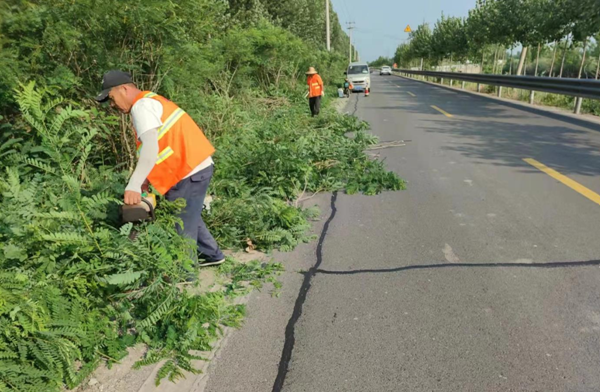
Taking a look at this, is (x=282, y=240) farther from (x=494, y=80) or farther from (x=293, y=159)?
(x=494, y=80)

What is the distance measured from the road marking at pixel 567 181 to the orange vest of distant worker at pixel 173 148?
4.90m

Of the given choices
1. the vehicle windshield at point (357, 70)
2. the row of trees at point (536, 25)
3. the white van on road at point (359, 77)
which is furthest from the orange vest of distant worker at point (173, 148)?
the vehicle windshield at point (357, 70)

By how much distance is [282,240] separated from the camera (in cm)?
466

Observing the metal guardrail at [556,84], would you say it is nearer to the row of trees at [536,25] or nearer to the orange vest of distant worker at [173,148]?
the row of trees at [536,25]

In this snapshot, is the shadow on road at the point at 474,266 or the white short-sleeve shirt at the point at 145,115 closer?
the white short-sleeve shirt at the point at 145,115

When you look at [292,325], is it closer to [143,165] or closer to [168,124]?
[143,165]

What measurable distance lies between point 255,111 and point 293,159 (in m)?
5.76

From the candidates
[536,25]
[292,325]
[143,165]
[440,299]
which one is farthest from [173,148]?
[536,25]

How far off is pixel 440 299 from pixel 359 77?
2523 cm

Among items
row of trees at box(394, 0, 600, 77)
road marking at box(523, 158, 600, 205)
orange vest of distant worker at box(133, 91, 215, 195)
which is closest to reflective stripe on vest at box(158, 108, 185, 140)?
orange vest of distant worker at box(133, 91, 215, 195)

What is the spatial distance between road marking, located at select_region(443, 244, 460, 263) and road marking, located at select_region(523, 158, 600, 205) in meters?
2.47

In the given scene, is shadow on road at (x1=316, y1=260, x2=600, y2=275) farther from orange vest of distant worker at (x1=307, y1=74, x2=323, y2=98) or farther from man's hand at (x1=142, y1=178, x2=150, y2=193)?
orange vest of distant worker at (x1=307, y1=74, x2=323, y2=98)

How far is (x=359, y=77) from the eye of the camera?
27125 mm

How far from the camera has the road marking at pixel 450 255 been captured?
4051mm
